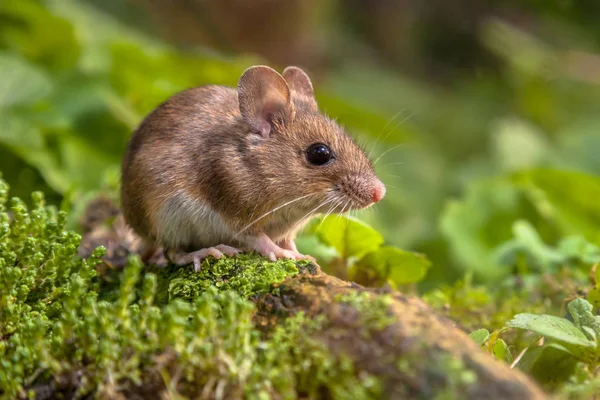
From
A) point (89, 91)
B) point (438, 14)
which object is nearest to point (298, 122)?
point (89, 91)

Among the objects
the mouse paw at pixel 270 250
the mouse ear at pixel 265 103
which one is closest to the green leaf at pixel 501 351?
the mouse paw at pixel 270 250

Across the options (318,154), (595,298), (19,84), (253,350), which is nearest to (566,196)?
(595,298)

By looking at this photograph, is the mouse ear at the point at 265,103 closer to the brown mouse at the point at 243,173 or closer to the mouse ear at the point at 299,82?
the brown mouse at the point at 243,173

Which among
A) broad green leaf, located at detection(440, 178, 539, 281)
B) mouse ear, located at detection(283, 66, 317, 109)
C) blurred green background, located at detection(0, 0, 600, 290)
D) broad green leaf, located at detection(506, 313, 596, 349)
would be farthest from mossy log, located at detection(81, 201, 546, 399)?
broad green leaf, located at detection(440, 178, 539, 281)

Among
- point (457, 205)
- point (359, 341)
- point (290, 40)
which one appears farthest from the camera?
point (290, 40)

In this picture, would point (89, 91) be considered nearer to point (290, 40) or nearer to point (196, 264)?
point (196, 264)

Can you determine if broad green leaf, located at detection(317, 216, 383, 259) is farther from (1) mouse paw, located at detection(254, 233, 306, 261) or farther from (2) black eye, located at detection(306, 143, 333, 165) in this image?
(1) mouse paw, located at detection(254, 233, 306, 261)
